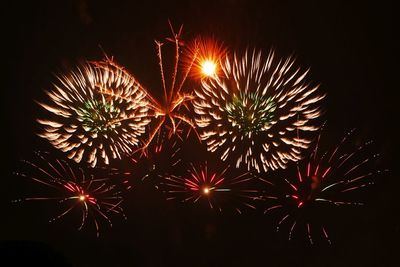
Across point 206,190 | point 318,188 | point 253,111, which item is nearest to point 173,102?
point 253,111

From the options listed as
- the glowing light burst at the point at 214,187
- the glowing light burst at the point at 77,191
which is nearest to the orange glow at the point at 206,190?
the glowing light burst at the point at 214,187

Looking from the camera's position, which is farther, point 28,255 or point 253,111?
point 253,111

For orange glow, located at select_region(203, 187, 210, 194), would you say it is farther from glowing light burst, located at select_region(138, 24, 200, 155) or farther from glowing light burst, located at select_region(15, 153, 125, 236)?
glowing light burst, located at select_region(15, 153, 125, 236)

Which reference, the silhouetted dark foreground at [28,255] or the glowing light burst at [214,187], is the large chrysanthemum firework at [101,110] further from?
the silhouetted dark foreground at [28,255]

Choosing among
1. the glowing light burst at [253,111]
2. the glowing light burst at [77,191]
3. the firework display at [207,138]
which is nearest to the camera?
the glowing light burst at [253,111]

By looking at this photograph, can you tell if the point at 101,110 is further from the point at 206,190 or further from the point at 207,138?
the point at 206,190
